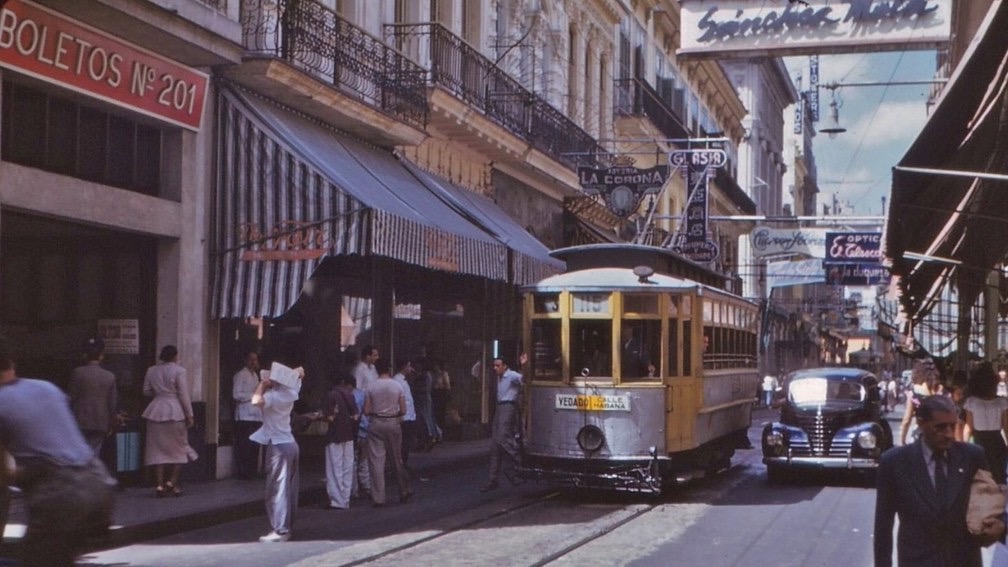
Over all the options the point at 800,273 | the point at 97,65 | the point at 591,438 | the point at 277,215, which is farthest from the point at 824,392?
the point at 800,273

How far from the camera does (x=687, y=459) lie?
1808cm

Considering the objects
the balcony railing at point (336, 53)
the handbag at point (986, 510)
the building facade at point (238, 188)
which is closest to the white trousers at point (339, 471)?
the building facade at point (238, 188)

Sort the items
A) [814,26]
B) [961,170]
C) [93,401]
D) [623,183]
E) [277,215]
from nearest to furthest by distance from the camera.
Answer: [961,170] < [93,401] < [814,26] < [277,215] < [623,183]

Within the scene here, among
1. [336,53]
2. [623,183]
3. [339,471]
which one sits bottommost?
[339,471]

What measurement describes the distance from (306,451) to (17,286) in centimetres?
646

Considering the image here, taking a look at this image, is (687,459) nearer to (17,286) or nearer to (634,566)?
(634,566)

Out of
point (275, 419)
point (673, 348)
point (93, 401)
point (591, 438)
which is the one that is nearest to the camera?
point (275, 419)

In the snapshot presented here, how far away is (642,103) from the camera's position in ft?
133

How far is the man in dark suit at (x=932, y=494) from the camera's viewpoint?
6.41 metres

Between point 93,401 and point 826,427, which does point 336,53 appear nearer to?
point 93,401

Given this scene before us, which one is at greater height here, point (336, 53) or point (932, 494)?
point (336, 53)

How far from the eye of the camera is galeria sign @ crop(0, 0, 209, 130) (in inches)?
555

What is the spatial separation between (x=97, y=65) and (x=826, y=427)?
10.3 metres

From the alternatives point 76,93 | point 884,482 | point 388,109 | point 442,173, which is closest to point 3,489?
point 884,482
